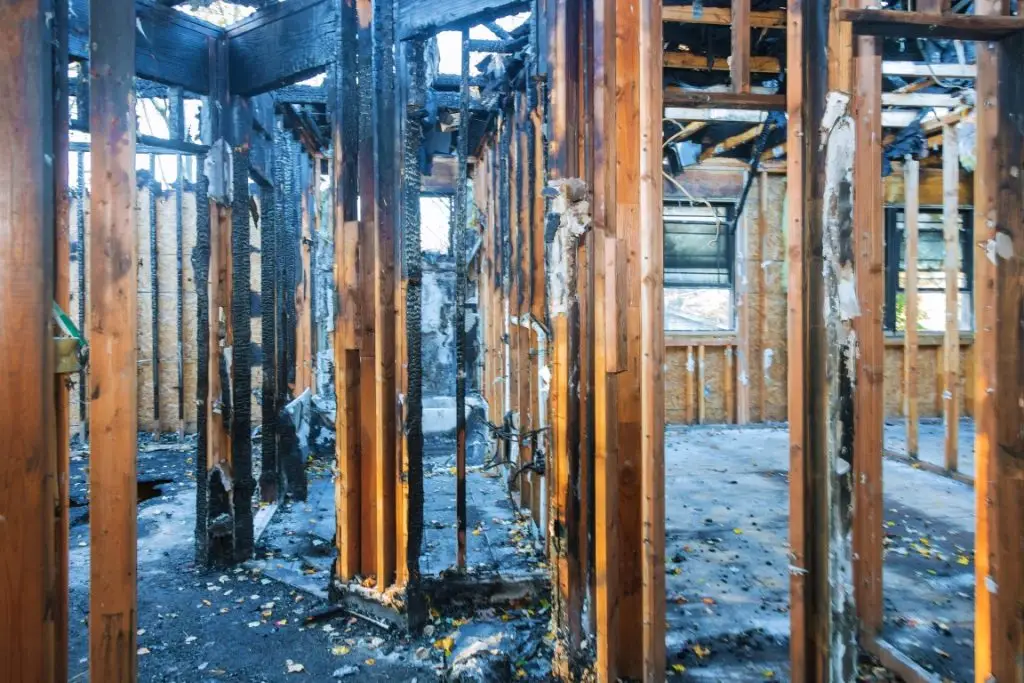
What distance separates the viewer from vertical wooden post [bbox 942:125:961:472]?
242 inches

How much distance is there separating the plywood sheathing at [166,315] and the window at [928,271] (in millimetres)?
11144

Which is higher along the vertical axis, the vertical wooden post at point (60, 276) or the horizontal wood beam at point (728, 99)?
the horizontal wood beam at point (728, 99)

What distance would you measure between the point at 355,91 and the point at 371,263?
108 cm

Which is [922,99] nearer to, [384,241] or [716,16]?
[716,16]

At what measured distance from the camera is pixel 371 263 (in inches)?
137

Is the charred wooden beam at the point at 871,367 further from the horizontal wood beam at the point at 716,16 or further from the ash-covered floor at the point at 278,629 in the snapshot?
the horizontal wood beam at the point at 716,16

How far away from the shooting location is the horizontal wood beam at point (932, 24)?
1532mm

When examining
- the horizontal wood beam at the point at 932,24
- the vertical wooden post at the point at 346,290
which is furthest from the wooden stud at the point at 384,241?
the horizontal wood beam at the point at 932,24

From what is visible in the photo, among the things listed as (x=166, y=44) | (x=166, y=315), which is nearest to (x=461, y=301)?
(x=166, y=44)

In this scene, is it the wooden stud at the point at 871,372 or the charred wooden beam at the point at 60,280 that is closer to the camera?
the charred wooden beam at the point at 60,280

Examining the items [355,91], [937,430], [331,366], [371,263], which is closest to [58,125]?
[371,263]

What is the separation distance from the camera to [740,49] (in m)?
2.89

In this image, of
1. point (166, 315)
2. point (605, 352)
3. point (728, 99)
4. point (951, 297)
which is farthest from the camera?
point (166, 315)

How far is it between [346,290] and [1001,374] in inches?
123
